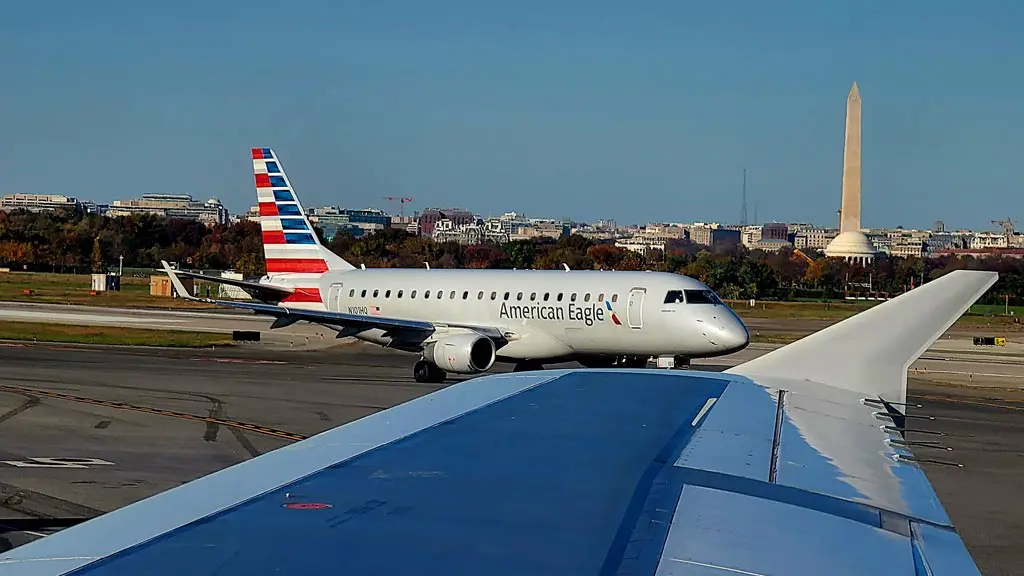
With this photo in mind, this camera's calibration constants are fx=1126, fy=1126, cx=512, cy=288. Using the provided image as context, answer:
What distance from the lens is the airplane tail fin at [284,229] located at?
34281mm

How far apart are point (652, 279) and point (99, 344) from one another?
850 inches

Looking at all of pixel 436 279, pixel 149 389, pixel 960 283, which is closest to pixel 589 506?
pixel 960 283

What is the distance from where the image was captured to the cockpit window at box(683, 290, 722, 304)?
26.0m

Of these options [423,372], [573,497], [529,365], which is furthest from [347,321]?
[573,497]

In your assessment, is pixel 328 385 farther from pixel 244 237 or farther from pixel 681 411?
pixel 244 237

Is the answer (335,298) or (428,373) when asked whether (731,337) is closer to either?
(428,373)

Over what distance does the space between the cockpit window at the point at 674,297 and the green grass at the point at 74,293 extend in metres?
39.4

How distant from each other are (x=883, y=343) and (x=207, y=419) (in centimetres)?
1480

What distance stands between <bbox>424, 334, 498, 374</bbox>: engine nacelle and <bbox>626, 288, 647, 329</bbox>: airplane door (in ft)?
11.0

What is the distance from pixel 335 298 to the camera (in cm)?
3272

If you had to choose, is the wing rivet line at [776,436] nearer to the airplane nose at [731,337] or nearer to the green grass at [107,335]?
the airplane nose at [731,337]

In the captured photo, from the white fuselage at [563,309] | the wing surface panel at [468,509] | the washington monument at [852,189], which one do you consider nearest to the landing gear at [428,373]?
the white fuselage at [563,309]

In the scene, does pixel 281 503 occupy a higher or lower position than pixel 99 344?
higher

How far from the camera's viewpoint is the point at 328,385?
2603 centimetres
